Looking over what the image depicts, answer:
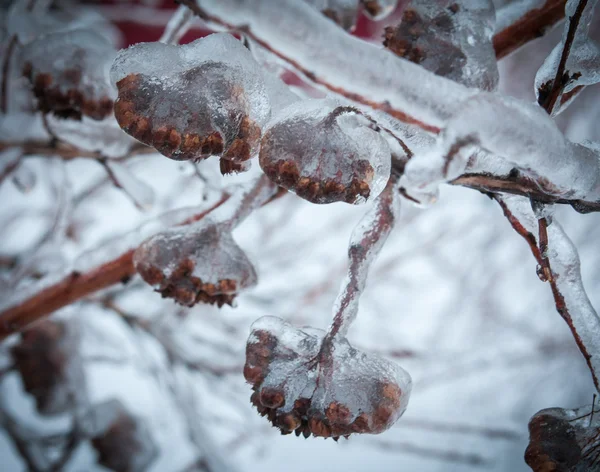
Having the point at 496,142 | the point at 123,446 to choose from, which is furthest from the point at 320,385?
the point at 123,446

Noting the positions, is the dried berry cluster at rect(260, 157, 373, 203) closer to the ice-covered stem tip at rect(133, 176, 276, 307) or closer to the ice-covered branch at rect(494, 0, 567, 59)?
the ice-covered stem tip at rect(133, 176, 276, 307)

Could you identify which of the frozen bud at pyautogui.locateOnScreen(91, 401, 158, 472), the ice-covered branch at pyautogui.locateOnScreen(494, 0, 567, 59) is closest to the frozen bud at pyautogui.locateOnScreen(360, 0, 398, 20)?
the ice-covered branch at pyautogui.locateOnScreen(494, 0, 567, 59)

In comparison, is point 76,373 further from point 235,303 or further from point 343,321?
point 343,321

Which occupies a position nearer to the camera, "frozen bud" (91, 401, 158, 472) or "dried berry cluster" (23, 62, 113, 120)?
"dried berry cluster" (23, 62, 113, 120)

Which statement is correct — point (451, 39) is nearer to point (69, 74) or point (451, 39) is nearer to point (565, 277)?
point (565, 277)

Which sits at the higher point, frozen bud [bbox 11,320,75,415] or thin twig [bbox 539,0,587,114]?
thin twig [bbox 539,0,587,114]

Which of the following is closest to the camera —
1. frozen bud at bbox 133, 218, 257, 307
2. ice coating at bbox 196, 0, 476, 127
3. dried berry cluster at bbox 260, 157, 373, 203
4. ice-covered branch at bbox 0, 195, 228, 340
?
ice coating at bbox 196, 0, 476, 127
